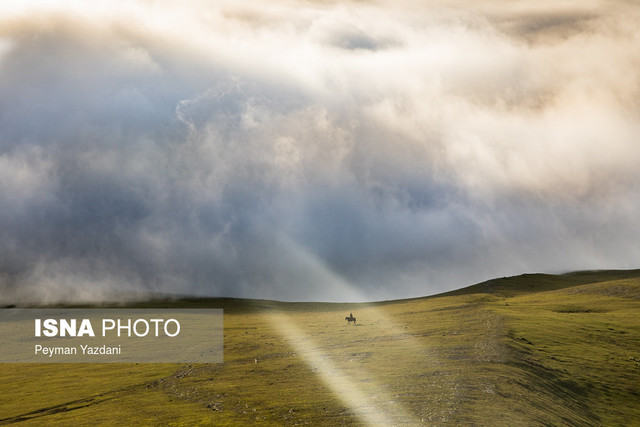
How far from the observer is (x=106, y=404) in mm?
91125

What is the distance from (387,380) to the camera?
79.7 metres

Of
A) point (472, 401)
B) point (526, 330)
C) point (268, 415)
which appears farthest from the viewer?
point (526, 330)

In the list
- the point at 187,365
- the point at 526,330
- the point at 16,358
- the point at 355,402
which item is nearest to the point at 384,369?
the point at 355,402

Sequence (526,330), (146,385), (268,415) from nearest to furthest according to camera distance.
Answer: (268,415) < (146,385) < (526,330)

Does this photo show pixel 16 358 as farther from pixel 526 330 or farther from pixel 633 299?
pixel 633 299

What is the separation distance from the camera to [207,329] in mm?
190250

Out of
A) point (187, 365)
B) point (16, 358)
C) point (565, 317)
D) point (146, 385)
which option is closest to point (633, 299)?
point (565, 317)

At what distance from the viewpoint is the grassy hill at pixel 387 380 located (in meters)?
66.3

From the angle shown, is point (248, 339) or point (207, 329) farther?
point (207, 329)

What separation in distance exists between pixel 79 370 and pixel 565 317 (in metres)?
105

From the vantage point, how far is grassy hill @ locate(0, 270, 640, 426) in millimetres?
66312

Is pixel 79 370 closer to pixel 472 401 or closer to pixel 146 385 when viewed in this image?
pixel 146 385

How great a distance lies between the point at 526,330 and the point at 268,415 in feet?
201

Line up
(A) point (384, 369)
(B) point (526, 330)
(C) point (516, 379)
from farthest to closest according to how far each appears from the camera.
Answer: (B) point (526, 330) < (A) point (384, 369) < (C) point (516, 379)
